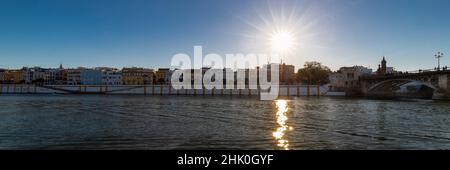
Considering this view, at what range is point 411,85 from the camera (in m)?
144

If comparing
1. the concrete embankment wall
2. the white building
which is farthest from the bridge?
the concrete embankment wall

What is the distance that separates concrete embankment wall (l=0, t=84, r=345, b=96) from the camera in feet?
410

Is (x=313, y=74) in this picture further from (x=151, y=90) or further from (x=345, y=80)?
(x=151, y=90)

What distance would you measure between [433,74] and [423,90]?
48280mm

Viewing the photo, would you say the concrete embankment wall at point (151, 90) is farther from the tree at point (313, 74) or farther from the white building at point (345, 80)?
the tree at point (313, 74)

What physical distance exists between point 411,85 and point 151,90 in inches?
3919

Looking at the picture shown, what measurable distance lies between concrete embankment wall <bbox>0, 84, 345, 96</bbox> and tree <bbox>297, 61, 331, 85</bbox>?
33282mm

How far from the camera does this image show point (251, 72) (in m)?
186

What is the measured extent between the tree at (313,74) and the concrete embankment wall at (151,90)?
33.3m

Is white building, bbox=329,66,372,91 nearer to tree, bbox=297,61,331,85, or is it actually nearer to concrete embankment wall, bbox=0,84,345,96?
concrete embankment wall, bbox=0,84,345,96

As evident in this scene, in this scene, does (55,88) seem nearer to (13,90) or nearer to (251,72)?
(13,90)

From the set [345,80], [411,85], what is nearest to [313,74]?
[345,80]

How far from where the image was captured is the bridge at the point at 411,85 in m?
79.9
